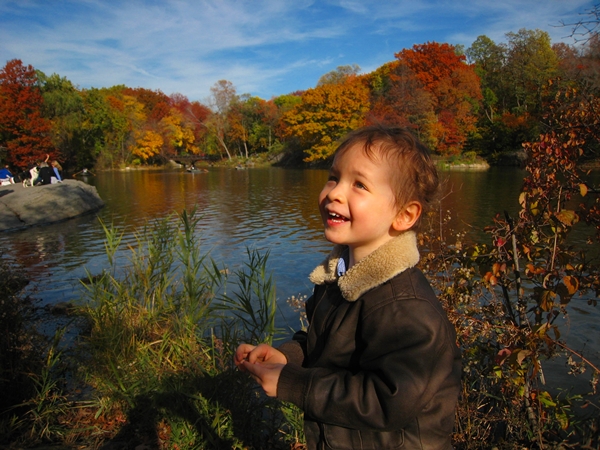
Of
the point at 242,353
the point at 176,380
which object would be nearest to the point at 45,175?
the point at 176,380

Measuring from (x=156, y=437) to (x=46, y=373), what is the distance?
0.99 metres

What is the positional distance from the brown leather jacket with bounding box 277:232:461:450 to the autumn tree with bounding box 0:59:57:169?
35.5 meters

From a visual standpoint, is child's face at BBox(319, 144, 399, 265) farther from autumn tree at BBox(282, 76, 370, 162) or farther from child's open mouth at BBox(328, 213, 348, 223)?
autumn tree at BBox(282, 76, 370, 162)

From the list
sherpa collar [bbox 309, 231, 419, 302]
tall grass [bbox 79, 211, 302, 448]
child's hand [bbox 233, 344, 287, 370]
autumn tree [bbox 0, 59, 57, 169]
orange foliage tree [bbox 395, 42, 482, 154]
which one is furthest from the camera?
orange foliage tree [bbox 395, 42, 482, 154]

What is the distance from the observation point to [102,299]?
371cm

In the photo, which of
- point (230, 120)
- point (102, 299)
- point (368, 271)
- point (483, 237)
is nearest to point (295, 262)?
point (483, 237)

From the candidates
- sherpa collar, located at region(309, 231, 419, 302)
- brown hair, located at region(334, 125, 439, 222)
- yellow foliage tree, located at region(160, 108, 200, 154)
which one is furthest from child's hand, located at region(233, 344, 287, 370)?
yellow foliage tree, located at region(160, 108, 200, 154)

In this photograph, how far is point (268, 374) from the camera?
1.29 metres

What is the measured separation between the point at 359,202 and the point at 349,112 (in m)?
39.7

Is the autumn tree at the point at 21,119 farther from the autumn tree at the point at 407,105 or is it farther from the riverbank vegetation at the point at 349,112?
the autumn tree at the point at 407,105

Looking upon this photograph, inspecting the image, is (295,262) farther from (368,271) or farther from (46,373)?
(368,271)

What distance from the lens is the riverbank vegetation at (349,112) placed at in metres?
31.5

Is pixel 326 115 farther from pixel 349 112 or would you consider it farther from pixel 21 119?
pixel 21 119

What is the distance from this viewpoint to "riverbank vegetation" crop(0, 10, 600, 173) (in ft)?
103
